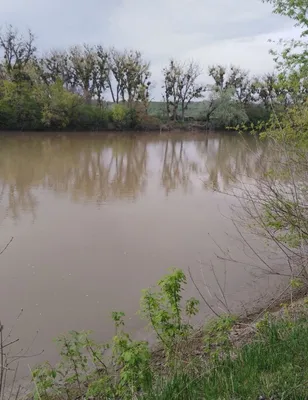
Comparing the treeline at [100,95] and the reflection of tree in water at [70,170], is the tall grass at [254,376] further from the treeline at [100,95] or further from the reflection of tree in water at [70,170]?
the treeline at [100,95]

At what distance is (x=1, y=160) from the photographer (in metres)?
17.8

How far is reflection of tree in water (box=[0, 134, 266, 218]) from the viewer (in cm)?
1228

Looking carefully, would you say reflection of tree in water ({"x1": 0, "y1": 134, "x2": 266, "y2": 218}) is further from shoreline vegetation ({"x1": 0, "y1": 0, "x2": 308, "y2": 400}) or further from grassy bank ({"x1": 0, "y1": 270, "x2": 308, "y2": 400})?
grassy bank ({"x1": 0, "y1": 270, "x2": 308, "y2": 400})

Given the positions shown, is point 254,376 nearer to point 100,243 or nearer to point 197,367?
point 197,367

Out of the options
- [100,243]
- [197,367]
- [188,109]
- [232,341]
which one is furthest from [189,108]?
[197,367]

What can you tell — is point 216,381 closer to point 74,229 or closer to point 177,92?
point 74,229

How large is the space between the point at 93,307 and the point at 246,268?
3.13 m

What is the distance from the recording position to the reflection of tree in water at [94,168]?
12.3 metres

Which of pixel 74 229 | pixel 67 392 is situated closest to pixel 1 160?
pixel 74 229

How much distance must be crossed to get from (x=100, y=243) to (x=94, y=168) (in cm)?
976

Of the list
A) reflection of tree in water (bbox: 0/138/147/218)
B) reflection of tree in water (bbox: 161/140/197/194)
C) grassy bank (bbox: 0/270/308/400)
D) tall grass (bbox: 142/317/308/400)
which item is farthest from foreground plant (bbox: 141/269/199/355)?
reflection of tree in water (bbox: 161/140/197/194)

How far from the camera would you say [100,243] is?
7.87m

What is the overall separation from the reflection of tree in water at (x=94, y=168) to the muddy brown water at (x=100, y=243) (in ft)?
0.28

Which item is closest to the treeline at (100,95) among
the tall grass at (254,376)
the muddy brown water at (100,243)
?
the muddy brown water at (100,243)
